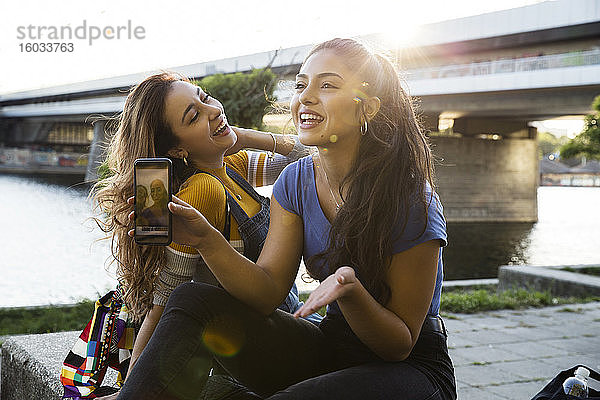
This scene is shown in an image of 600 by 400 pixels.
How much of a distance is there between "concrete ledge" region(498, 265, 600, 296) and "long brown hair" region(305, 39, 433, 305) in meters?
6.39

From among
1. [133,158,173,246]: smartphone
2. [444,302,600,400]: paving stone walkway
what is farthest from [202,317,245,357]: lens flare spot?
[444,302,600,400]: paving stone walkway

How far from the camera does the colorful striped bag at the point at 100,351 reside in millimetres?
2414

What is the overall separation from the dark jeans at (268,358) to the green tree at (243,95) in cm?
Result: 551

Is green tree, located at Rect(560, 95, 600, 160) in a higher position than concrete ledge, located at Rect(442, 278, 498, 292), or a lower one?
higher

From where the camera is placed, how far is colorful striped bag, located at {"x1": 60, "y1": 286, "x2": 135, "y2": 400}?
2.41 m

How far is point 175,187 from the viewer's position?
242 centimetres

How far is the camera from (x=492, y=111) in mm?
25750

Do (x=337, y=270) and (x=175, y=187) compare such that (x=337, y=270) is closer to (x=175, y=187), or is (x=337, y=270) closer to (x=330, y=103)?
(x=330, y=103)

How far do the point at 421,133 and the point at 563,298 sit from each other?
619cm

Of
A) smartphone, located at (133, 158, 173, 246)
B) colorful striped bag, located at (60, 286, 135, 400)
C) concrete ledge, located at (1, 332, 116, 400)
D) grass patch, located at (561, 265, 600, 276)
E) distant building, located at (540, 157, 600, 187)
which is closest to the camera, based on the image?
smartphone, located at (133, 158, 173, 246)

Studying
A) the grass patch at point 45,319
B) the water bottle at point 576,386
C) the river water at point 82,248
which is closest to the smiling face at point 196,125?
the river water at point 82,248

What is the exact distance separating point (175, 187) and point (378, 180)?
0.85 m

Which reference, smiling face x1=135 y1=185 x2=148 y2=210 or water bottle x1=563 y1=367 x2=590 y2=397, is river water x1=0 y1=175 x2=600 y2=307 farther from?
water bottle x1=563 y1=367 x2=590 y2=397

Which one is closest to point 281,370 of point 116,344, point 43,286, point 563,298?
point 116,344
